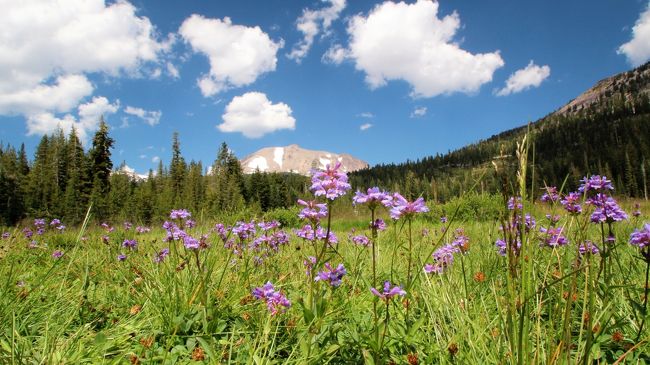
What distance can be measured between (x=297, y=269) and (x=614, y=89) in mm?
247894

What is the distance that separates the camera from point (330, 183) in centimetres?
180

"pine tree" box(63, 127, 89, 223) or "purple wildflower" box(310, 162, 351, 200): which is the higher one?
"pine tree" box(63, 127, 89, 223)

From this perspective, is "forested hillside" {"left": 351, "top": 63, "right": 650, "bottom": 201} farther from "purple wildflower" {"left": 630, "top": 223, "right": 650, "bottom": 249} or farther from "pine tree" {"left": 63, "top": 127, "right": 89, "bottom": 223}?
"purple wildflower" {"left": 630, "top": 223, "right": 650, "bottom": 249}

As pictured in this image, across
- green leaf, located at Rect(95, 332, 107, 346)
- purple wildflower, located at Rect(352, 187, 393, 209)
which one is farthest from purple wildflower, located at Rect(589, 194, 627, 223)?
green leaf, located at Rect(95, 332, 107, 346)

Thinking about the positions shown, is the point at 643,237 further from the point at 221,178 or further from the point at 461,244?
the point at 221,178

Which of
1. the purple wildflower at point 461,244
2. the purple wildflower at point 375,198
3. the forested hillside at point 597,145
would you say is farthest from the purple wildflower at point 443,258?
the forested hillside at point 597,145

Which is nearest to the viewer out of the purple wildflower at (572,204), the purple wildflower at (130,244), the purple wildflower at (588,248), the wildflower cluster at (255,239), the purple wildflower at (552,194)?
the purple wildflower at (588,248)

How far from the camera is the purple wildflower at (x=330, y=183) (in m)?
1.75

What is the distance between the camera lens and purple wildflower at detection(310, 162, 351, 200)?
1749mm

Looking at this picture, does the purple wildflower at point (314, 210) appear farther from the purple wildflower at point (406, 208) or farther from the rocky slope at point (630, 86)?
the rocky slope at point (630, 86)

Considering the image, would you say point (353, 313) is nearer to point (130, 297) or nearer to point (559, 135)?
point (130, 297)

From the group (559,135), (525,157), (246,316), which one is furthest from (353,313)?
(559,135)

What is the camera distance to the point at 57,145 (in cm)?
6391

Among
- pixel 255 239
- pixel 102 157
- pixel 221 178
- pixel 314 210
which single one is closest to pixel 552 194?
pixel 314 210
